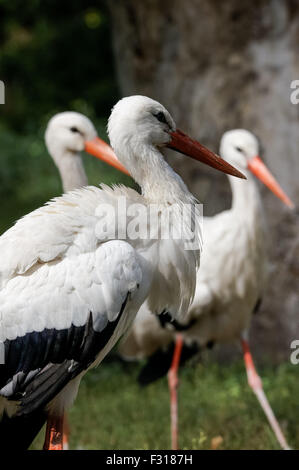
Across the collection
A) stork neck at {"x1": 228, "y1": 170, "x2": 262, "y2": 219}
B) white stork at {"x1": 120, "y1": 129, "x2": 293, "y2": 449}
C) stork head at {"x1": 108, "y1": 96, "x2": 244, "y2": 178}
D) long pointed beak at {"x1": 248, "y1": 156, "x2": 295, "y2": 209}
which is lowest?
white stork at {"x1": 120, "y1": 129, "x2": 293, "y2": 449}

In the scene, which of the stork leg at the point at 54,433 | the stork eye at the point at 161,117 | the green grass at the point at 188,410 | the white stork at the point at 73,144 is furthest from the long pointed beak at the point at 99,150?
the stork leg at the point at 54,433

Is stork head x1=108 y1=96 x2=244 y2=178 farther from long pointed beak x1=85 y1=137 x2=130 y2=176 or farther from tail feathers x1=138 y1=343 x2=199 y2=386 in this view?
tail feathers x1=138 y1=343 x2=199 y2=386

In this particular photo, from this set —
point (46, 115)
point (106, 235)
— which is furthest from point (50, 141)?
point (46, 115)

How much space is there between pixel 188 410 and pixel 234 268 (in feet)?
3.46

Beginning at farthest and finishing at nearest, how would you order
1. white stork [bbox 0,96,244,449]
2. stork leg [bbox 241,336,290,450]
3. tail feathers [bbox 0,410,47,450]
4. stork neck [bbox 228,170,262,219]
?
stork neck [bbox 228,170,262,219] < stork leg [bbox 241,336,290,450] < tail feathers [bbox 0,410,47,450] < white stork [bbox 0,96,244,449]

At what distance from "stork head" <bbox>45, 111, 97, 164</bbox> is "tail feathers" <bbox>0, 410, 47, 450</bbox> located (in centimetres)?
200

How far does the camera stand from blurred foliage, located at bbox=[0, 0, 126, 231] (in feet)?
37.7

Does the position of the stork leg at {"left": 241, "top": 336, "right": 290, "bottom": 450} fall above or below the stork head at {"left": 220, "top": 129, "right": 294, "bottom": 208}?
below

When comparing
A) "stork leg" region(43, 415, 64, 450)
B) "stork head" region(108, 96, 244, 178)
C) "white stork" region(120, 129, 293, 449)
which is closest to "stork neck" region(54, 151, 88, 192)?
"white stork" region(120, 129, 293, 449)

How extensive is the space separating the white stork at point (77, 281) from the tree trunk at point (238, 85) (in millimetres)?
2629

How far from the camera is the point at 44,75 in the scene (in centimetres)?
1251

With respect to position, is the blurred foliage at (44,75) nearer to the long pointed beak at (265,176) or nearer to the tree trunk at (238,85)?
the tree trunk at (238,85)

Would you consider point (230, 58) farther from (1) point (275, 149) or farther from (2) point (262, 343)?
(2) point (262, 343)

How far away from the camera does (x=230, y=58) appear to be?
19.2 ft
